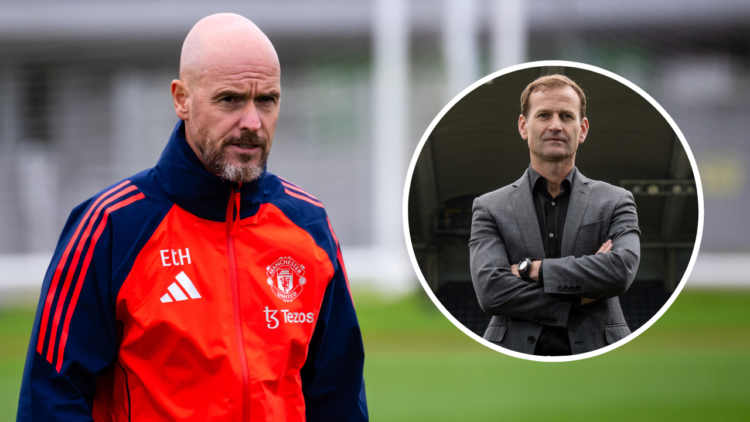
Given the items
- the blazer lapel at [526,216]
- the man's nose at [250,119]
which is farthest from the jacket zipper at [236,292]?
the blazer lapel at [526,216]

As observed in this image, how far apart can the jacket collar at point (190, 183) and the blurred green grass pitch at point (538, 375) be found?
3.76m

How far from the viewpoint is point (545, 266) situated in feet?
3.41

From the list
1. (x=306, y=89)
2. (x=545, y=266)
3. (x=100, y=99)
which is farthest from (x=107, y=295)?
(x=100, y=99)

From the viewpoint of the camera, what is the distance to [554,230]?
106 centimetres

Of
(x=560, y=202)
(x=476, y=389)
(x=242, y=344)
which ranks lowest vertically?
(x=476, y=389)

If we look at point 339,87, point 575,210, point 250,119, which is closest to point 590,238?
point 575,210

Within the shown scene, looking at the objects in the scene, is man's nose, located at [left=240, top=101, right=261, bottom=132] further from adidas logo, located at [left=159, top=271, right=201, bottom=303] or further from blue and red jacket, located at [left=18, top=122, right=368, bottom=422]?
adidas logo, located at [left=159, top=271, right=201, bottom=303]

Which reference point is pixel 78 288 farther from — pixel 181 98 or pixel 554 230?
pixel 554 230

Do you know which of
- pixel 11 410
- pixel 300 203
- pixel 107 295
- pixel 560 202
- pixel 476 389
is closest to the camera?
pixel 560 202

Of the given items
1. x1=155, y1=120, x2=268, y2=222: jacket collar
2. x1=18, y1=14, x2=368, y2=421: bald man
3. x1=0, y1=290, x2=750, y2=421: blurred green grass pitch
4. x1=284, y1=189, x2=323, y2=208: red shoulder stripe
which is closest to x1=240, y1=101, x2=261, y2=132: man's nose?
x1=18, y1=14, x2=368, y2=421: bald man

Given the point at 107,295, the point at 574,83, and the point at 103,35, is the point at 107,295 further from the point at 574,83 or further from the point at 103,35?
the point at 103,35

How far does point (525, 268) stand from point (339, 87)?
350 inches

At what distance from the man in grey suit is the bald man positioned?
2.07 ft

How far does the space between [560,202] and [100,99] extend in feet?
32.3
